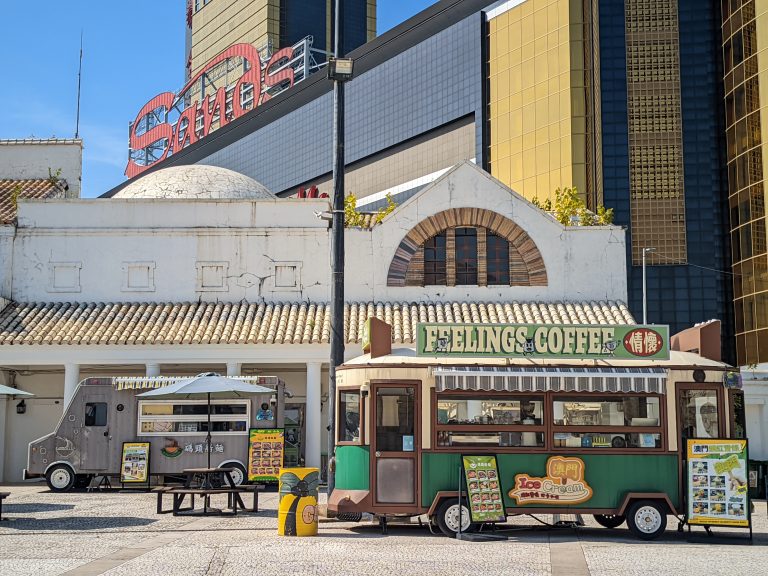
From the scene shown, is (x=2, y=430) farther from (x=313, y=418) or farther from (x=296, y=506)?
(x=296, y=506)

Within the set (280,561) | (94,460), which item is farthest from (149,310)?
(280,561)

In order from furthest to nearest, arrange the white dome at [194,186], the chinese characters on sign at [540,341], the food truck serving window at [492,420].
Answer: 1. the white dome at [194,186]
2. the chinese characters on sign at [540,341]
3. the food truck serving window at [492,420]

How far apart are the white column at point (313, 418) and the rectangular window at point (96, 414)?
604 centimetres

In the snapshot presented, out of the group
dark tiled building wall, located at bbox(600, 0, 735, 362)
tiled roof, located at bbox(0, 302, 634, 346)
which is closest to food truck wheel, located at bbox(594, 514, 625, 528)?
tiled roof, located at bbox(0, 302, 634, 346)

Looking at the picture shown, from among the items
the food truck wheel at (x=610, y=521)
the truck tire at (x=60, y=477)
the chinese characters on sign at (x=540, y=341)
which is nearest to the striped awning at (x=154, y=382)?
the truck tire at (x=60, y=477)

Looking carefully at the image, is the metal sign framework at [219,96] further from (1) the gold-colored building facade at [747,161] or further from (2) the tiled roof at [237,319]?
(2) the tiled roof at [237,319]

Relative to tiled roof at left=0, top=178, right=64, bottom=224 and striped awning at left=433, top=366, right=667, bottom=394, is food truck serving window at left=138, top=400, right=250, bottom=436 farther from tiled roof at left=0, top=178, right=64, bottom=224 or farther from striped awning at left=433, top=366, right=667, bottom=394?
tiled roof at left=0, top=178, right=64, bottom=224

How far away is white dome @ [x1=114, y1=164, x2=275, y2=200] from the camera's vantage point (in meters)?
34.7

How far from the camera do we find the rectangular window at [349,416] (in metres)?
16.5

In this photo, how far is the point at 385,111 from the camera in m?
86.0

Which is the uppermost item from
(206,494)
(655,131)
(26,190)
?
(655,131)

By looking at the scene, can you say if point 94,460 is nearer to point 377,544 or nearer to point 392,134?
point 377,544

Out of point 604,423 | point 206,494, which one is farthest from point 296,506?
point 604,423

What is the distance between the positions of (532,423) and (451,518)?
2.01 m
